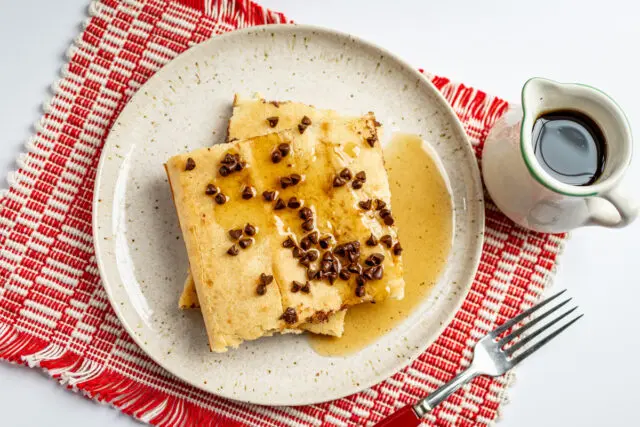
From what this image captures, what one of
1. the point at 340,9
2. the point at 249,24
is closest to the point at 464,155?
the point at 340,9

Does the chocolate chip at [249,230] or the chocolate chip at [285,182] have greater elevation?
the chocolate chip at [285,182]

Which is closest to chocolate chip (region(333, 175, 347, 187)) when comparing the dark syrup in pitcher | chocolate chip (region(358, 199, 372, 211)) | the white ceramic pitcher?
chocolate chip (region(358, 199, 372, 211))

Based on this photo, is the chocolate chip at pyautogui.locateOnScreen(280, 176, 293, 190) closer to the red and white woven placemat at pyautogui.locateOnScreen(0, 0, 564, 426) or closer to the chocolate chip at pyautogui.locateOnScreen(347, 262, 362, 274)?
the chocolate chip at pyautogui.locateOnScreen(347, 262, 362, 274)

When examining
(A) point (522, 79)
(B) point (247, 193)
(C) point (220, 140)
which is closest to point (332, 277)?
(B) point (247, 193)

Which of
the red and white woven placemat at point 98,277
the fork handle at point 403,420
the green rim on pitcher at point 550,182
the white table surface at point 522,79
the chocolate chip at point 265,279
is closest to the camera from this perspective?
the green rim on pitcher at point 550,182

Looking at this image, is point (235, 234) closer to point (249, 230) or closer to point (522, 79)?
point (249, 230)

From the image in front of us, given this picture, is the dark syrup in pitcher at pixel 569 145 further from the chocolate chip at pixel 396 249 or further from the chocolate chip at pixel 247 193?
the chocolate chip at pixel 247 193

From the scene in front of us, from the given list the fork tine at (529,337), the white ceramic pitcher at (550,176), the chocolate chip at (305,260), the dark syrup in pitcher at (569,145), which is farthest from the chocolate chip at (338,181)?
the fork tine at (529,337)
